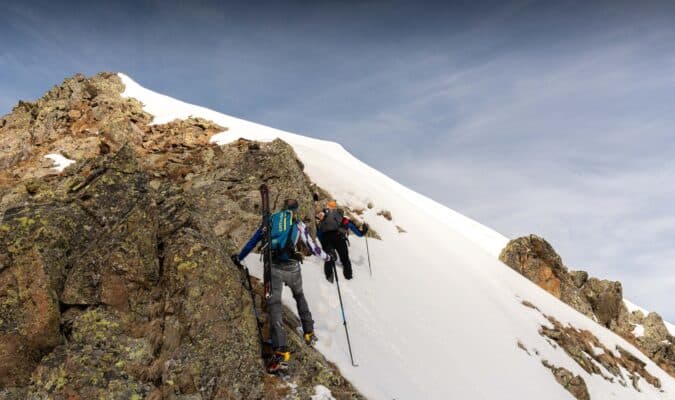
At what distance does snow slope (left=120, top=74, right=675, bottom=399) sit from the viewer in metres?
11.6

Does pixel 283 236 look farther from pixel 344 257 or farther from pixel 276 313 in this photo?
pixel 344 257

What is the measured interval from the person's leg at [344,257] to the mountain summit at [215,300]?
0.47 metres

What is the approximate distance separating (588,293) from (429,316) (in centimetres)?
2626

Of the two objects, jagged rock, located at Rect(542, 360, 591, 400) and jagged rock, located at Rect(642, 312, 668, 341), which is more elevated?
jagged rock, located at Rect(542, 360, 591, 400)

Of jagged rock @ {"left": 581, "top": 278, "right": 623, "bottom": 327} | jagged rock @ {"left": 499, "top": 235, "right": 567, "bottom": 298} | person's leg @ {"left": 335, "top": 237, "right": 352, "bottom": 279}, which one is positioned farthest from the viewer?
jagged rock @ {"left": 581, "top": 278, "right": 623, "bottom": 327}

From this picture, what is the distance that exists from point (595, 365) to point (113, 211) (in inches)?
938

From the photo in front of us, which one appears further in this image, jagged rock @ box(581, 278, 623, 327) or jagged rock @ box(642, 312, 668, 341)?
jagged rock @ box(642, 312, 668, 341)

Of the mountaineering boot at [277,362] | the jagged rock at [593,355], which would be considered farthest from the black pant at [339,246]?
the jagged rock at [593,355]

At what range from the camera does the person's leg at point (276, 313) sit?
28.1ft

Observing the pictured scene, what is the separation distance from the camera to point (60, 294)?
328 inches

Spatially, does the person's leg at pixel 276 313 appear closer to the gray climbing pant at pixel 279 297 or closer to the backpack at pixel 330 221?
the gray climbing pant at pixel 279 297

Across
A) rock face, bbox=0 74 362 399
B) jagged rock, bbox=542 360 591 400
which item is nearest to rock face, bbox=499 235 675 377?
jagged rock, bbox=542 360 591 400

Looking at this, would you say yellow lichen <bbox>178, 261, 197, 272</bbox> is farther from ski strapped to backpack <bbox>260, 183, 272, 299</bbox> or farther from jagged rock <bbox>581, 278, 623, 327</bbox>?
jagged rock <bbox>581, 278, 623, 327</bbox>

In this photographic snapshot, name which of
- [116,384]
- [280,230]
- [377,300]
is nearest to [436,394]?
[377,300]
